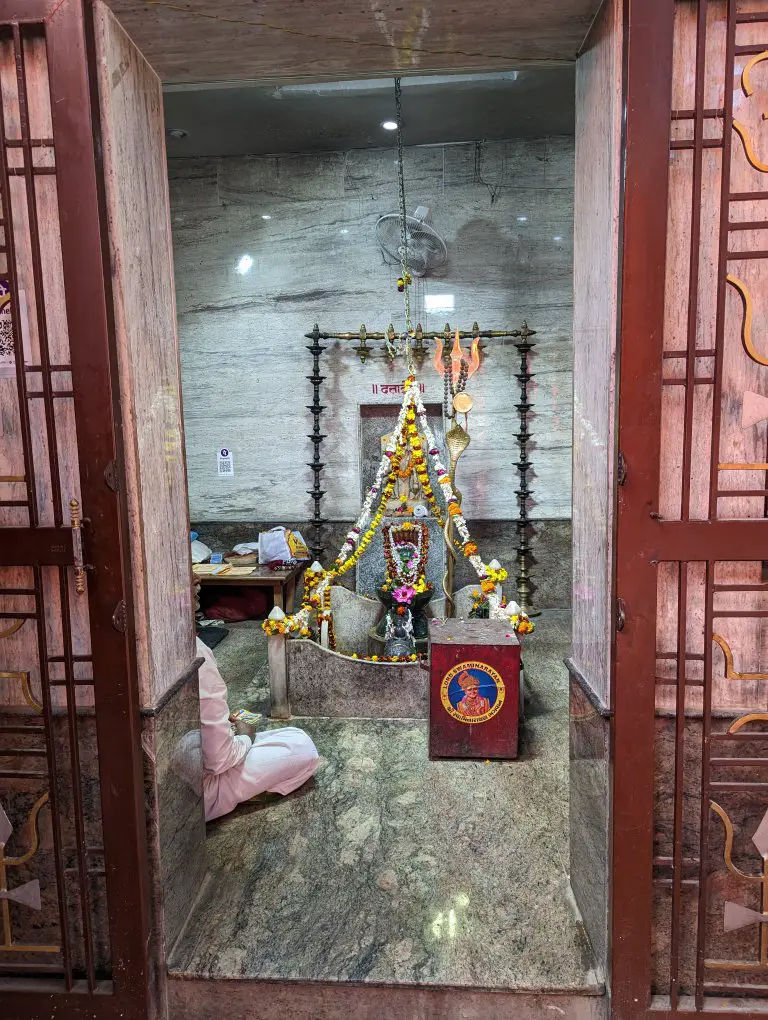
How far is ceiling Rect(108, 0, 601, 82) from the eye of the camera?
189cm

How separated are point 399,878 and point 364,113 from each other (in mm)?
5829

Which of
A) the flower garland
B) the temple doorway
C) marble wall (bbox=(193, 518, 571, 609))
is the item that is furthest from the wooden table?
the flower garland

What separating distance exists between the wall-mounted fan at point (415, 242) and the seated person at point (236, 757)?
465 centimetres

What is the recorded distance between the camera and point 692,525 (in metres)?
1.80

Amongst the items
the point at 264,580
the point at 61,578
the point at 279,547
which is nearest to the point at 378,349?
the point at 279,547

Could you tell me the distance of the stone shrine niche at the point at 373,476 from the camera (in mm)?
6352

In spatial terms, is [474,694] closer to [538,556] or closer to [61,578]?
[61,578]

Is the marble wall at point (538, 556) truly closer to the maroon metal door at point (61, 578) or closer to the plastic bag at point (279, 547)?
the plastic bag at point (279, 547)

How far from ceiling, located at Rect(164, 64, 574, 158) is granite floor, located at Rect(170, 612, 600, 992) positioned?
5.01m

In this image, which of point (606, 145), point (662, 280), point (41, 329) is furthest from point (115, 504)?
point (606, 145)

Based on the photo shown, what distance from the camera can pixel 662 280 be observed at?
5.75 feet

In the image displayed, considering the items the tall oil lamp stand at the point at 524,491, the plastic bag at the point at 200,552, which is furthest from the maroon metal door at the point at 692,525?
the plastic bag at the point at 200,552

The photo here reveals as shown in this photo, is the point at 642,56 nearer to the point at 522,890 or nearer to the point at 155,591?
the point at 155,591

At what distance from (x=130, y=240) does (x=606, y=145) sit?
5.01 feet
